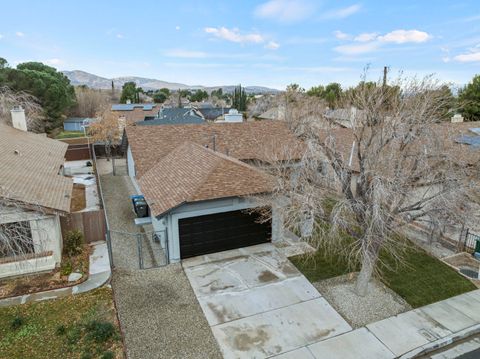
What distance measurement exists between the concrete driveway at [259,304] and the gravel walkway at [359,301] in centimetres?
35

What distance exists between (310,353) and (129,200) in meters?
15.7

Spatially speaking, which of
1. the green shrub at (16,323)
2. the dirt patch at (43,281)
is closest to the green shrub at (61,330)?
the green shrub at (16,323)

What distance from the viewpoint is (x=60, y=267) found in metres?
12.8

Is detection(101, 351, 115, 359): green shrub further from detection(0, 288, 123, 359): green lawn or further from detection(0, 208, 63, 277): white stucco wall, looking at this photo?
detection(0, 208, 63, 277): white stucco wall

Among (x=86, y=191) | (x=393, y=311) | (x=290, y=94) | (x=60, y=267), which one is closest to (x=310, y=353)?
(x=393, y=311)

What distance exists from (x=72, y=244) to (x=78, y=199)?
7619 mm

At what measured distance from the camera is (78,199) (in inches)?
807

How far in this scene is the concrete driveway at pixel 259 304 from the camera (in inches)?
358

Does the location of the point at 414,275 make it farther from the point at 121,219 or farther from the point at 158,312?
the point at 121,219

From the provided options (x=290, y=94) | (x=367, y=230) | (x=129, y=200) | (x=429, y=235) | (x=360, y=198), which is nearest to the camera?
(x=367, y=230)

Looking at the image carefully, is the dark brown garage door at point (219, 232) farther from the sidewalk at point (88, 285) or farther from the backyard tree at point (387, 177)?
the backyard tree at point (387, 177)

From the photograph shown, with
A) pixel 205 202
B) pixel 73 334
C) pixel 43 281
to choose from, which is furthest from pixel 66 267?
pixel 205 202

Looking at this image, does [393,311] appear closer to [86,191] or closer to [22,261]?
[22,261]

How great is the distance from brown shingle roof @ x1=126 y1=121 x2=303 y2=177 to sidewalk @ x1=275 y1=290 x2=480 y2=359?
445 inches
